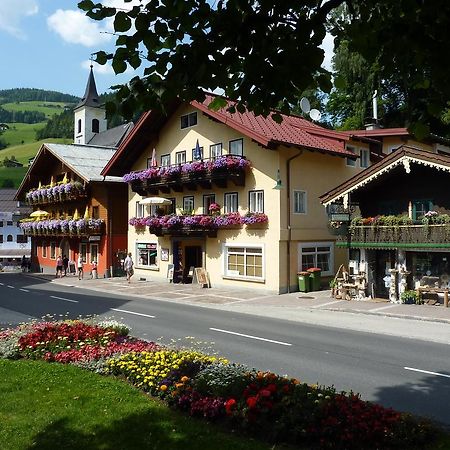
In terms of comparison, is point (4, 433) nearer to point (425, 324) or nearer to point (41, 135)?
point (425, 324)

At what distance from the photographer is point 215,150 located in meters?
29.5

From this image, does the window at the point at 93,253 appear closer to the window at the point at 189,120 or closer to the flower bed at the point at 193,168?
the flower bed at the point at 193,168

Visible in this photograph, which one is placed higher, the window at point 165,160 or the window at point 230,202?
the window at point 165,160

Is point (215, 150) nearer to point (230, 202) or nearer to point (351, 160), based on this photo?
point (230, 202)

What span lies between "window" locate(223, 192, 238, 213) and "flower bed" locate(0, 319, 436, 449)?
61.1 feet

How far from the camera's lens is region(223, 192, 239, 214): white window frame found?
92.3ft

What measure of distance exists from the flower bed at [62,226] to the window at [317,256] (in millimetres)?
17451

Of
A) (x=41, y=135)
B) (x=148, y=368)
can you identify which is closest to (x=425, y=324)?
(x=148, y=368)

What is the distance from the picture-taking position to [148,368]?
330 inches

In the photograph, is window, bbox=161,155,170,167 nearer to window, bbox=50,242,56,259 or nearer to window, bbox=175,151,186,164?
window, bbox=175,151,186,164

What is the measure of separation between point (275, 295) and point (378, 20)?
2111 centimetres

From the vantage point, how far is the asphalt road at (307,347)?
927cm

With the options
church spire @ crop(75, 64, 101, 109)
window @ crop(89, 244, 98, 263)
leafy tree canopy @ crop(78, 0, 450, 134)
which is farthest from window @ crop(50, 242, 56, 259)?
leafy tree canopy @ crop(78, 0, 450, 134)

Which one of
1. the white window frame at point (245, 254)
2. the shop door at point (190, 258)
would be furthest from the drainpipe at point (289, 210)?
the shop door at point (190, 258)
